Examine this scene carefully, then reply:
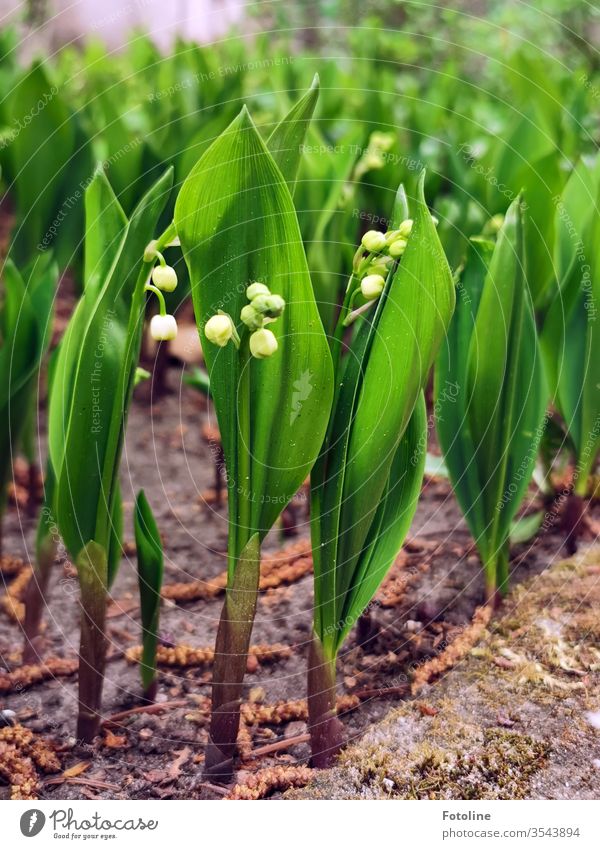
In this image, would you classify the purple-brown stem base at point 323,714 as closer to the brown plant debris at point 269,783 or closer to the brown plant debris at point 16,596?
the brown plant debris at point 269,783

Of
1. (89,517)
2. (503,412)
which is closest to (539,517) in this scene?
(503,412)

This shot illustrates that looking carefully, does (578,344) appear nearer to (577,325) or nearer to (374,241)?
(577,325)

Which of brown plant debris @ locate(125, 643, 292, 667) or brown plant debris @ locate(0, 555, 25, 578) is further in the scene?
brown plant debris @ locate(0, 555, 25, 578)

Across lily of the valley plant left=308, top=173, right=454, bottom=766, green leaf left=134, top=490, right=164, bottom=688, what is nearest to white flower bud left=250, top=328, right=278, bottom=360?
lily of the valley plant left=308, top=173, right=454, bottom=766

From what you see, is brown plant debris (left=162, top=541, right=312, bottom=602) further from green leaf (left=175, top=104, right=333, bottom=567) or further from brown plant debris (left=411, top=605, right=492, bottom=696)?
green leaf (left=175, top=104, right=333, bottom=567)
